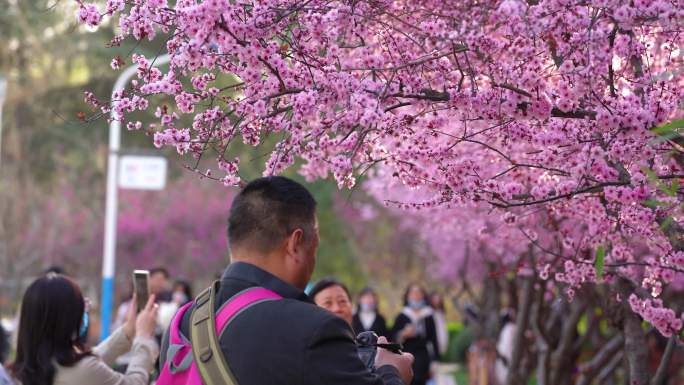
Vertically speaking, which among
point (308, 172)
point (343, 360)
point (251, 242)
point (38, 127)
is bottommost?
point (343, 360)

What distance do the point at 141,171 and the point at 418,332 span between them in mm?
5338

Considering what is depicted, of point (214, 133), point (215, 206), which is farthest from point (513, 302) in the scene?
point (215, 206)

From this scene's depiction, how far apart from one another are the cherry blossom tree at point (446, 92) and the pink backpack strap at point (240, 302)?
3.83 feet

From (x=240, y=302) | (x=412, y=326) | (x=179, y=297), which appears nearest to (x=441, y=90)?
(x=240, y=302)

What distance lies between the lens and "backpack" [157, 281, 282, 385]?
3119 millimetres

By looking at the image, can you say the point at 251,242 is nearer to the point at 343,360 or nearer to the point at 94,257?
the point at 343,360

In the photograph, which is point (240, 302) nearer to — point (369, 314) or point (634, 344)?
point (634, 344)

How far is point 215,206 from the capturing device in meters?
32.0

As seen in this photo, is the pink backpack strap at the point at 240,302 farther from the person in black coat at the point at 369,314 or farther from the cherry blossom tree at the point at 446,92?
the person in black coat at the point at 369,314

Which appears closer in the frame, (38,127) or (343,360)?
(343,360)

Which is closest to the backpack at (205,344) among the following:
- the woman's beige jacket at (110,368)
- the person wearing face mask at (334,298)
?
the woman's beige jacket at (110,368)

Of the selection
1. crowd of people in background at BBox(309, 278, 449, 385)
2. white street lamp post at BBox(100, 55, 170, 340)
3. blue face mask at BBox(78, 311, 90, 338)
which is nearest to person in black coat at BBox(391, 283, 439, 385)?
crowd of people in background at BBox(309, 278, 449, 385)

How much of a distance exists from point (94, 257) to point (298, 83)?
27.2 metres

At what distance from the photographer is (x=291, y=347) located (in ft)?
10.1
